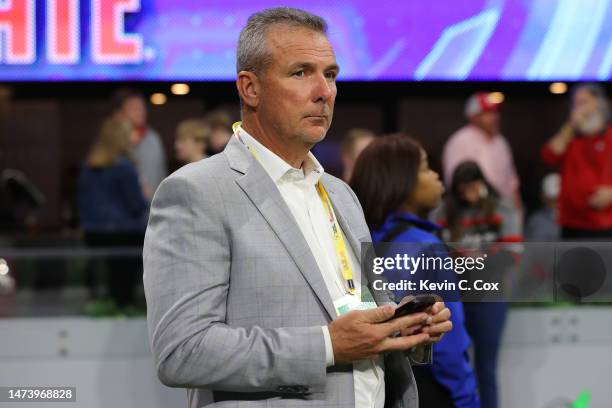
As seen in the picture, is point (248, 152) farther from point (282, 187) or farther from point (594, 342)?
point (594, 342)

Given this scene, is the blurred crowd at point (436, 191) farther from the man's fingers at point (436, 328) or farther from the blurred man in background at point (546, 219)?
the man's fingers at point (436, 328)

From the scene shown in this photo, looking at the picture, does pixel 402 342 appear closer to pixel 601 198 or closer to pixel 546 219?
pixel 601 198

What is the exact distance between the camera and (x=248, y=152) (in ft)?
6.50

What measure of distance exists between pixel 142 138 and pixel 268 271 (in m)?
4.01

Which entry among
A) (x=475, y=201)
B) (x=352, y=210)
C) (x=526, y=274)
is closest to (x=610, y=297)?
(x=526, y=274)

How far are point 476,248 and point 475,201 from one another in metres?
2.27

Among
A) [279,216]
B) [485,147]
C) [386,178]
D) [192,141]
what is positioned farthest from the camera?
[485,147]

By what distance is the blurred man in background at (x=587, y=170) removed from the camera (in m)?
5.53

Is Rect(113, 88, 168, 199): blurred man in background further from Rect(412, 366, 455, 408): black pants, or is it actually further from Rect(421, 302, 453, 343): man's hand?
Rect(421, 302, 453, 343): man's hand

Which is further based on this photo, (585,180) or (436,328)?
(585,180)

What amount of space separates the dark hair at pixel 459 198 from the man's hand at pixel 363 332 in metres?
2.72

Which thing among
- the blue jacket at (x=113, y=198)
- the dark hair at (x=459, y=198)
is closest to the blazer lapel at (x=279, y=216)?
the dark hair at (x=459, y=198)

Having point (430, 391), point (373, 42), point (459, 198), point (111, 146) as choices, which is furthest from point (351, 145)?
point (430, 391)

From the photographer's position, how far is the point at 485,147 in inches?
238
